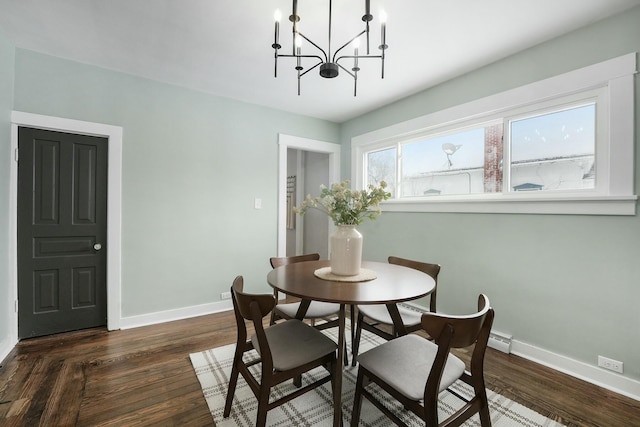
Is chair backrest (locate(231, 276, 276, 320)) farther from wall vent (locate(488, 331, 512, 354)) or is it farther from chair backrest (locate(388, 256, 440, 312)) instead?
wall vent (locate(488, 331, 512, 354))

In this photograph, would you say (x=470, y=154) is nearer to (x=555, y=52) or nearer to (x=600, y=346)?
(x=555, y=52)

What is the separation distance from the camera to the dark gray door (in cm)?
250

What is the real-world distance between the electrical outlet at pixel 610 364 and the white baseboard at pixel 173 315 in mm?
3346

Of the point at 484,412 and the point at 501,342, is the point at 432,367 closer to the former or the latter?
the point at 484,412

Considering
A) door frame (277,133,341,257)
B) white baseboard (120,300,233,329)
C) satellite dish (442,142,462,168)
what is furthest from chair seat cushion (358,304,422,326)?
white baseboard (120,300,233,329)

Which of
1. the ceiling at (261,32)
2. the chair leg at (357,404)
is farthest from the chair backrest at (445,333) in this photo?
the ceiling at (261,32)

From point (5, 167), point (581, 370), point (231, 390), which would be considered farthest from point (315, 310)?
point (5, 167)

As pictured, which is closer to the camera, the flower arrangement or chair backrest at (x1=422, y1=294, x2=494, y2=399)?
chair backrest at (x1=422, y1=294, x2=494, y2=399)

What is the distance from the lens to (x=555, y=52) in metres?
2.18

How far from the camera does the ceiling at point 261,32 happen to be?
1.88m

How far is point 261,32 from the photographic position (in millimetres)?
2146

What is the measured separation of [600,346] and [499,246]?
902mm

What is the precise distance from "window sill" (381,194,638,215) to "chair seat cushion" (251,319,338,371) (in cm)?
191

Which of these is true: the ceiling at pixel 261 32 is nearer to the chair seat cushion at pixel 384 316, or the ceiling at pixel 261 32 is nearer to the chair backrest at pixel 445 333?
the chair backrest at pixel 445 333
